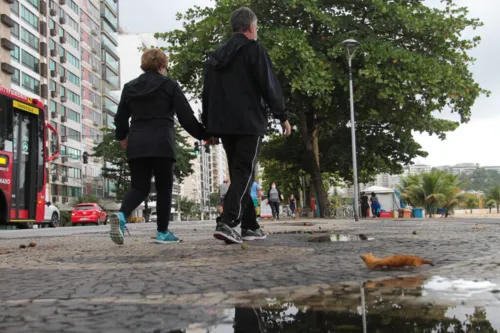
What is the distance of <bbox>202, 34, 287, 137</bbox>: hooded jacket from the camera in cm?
542

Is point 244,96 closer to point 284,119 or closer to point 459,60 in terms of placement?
point 284,119

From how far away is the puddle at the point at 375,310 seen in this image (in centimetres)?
172

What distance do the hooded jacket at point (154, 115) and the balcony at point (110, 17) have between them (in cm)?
7173

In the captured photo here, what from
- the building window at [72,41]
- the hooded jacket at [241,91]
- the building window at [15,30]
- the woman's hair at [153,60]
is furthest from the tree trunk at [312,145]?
the building window at [72,41]

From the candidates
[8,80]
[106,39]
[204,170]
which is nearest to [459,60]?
[8,80]

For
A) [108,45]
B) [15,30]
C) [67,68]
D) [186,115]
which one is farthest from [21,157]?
[108,45]

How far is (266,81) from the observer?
542 cm

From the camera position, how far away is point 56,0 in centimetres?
5928

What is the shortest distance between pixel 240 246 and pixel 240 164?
0.79m

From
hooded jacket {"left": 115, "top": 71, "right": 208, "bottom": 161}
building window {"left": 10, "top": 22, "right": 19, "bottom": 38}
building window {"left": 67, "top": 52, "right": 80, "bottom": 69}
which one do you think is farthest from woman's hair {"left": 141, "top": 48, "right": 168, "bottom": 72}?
building window {"left": 67, "top": 52, "right": 80, "bottom": 69}

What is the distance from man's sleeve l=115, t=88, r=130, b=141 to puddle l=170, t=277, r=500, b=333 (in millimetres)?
4014

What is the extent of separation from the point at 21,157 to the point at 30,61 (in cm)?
4304

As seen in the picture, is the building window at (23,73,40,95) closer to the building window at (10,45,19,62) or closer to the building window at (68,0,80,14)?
the building window at (10,45,19,62)

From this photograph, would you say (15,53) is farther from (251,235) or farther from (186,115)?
(251,235)
